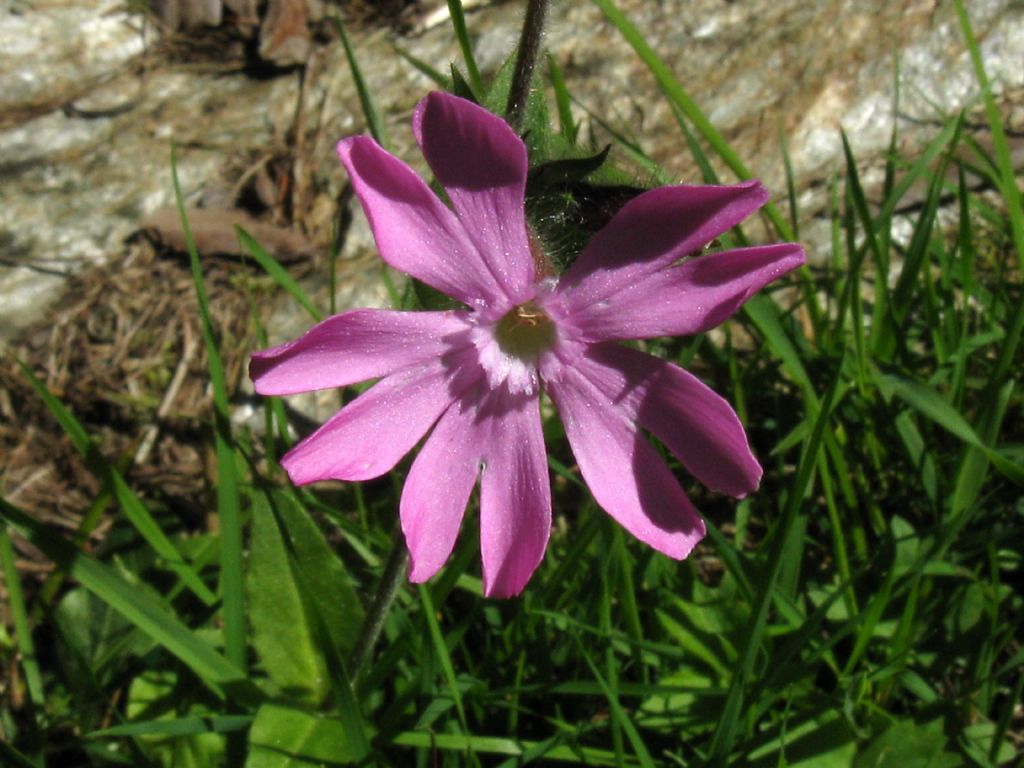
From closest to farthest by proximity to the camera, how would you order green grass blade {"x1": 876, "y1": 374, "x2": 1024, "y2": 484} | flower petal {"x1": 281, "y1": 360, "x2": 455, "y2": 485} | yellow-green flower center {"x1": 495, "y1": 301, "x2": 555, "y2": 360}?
flower petal {"x1": 281, "y1": 360, "x2": 455, "y2": 485} < yellow-green flower center {"x1": 495, "y1": 301, "x2": 555, "y2": 360} < green grass blade {"x1": 876, "y1": 374, "x2": 1024, "y2": 484}

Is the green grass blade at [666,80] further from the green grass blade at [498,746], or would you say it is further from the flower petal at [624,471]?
the green grass blade at [498,746]

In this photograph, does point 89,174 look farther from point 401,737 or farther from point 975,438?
point 975,438

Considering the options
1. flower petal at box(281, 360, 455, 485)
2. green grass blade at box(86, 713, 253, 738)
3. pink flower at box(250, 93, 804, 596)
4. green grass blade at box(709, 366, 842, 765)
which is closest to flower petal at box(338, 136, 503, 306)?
pink flower at box(250, 93, 804, 596)

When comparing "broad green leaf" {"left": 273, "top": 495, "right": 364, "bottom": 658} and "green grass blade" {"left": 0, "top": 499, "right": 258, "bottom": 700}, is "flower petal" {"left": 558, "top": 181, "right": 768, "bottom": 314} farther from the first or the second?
"green grass blade" {"left": 0, "top": 499, "right": 258, "bottom": 700}

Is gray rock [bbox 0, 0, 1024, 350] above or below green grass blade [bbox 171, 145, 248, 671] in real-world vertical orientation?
above

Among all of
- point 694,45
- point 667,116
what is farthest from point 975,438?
point 694,45

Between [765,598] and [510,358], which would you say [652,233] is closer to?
[510,358]

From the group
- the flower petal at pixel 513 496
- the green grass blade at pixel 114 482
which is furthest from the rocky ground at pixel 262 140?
the flower petal at pixel 513 496
